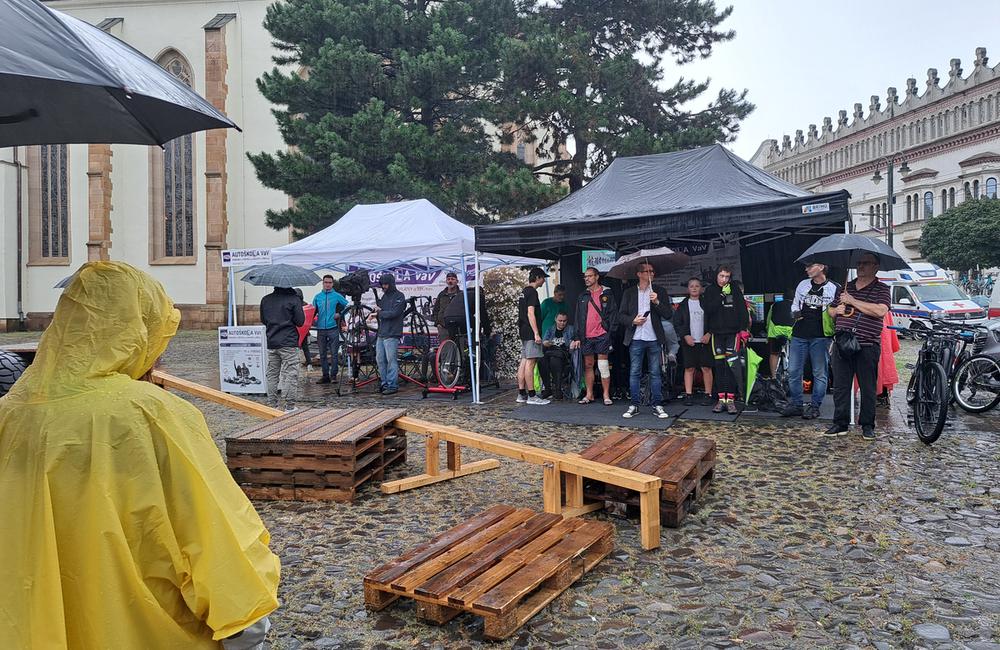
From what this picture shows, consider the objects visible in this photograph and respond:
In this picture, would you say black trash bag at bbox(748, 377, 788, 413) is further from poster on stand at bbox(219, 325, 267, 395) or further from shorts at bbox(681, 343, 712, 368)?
poster on stand at bbox(219, 325, 267, 395)

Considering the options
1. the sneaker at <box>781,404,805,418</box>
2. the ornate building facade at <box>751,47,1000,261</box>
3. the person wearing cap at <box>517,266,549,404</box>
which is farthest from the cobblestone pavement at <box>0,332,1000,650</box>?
the ornate building facade at <box>751,47,1000,261</box>

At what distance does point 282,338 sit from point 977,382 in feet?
29.2

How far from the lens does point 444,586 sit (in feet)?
11.6

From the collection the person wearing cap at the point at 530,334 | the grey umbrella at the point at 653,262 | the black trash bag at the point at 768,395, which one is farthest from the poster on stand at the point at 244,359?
the black trash bag at the point at 768,395

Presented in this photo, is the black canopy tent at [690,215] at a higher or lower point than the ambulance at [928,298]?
higher

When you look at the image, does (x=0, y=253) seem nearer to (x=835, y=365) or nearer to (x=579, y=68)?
(x=579, y=68)

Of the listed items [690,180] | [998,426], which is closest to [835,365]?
[998,426]

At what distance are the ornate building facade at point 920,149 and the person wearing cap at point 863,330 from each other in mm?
56144

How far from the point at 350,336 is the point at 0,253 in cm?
2788

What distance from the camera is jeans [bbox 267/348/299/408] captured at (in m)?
9.95

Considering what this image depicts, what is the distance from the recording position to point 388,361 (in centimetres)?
1164

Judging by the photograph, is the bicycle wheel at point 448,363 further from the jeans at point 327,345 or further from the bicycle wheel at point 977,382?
the bicycle wheel at point 977,382

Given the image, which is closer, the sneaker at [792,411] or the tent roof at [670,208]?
the tent roof at [670,208]

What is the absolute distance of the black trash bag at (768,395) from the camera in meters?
9.43
